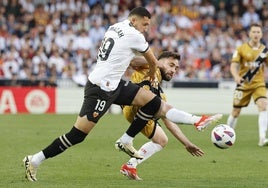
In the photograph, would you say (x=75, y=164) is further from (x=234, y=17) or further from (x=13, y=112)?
(x=234, y=17)

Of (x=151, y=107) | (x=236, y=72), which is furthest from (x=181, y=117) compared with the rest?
(x=236, y=72)

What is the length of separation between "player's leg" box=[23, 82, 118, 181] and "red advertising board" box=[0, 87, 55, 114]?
653 inches

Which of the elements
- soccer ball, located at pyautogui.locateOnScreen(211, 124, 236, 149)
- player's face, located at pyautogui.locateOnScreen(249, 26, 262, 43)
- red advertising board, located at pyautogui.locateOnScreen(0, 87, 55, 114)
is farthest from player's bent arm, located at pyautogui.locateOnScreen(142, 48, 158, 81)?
red advertising board, located at pyautogui.locateOnScreen(0, 87, 55, 114)

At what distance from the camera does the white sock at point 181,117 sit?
10.4 meters

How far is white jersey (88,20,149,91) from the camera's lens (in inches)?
414

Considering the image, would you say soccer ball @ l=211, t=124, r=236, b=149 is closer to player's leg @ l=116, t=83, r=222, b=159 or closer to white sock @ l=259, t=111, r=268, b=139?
player's leg @ l=116, t=83, r=222, b=159

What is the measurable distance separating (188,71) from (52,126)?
376 inches

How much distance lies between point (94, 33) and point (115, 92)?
2089 centimetres

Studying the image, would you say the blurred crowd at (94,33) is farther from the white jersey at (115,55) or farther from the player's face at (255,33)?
the white jersey at (115,55)

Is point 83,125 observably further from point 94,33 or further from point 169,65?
point 94,33

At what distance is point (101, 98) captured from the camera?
10.5 meters

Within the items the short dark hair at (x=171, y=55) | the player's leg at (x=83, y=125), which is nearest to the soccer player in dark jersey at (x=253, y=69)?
the short dark hair at (x=171, y=55)

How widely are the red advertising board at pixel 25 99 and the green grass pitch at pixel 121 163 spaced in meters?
6.69

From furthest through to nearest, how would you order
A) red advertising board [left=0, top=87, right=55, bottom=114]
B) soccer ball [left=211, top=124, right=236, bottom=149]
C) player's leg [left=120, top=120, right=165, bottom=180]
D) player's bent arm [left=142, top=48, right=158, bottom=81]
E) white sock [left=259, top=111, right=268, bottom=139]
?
red advertising board [left=0, top=87, right=55, bottom=114], white sock [left=259, top=111, right=268, bottom=139], player's leg [left=120, top=120, right=165, bottom=180], soccer ball [left=211, top=124, right=236, bottom=149], player's bent arm [left=142, top=48, right=158, bottom=81]
